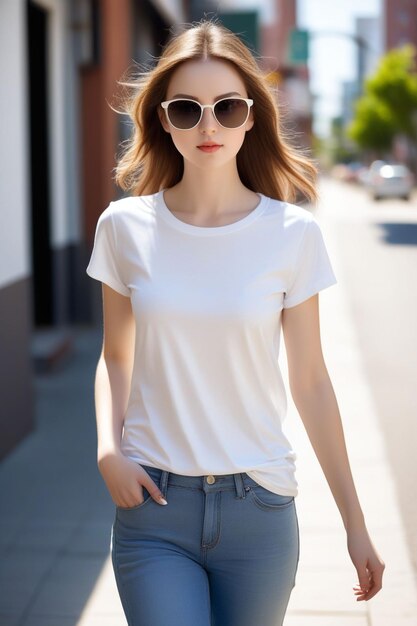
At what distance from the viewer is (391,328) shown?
1095 cm

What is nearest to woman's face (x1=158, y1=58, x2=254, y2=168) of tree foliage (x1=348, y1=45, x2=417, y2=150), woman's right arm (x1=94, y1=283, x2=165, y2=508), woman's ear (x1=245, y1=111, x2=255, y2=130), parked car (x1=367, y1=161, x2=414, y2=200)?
woman's ear (x1=245, y1=111, x2=255, y2=130)

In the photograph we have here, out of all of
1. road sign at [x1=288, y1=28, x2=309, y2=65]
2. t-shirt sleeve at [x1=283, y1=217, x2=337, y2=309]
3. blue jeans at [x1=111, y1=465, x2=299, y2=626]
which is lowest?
blue jeans at [x1=111, y1=465, x2=299, y2=626]

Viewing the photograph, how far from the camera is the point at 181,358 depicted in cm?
229

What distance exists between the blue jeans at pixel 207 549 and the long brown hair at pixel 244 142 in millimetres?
790

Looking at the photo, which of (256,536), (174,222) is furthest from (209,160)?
(256,536)

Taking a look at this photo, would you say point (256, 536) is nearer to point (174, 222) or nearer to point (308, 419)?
point (308, 419)

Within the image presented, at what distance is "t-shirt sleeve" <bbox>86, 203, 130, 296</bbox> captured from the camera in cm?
242

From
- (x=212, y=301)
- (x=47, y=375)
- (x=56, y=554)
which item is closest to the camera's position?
(x=212, y=301)

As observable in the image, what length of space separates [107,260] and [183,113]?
0.38 m

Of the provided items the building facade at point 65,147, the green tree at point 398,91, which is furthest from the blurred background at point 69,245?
the green tree at point 398,91

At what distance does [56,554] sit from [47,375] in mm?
4386

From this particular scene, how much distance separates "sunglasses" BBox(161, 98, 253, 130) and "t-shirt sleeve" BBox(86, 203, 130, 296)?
0.86 feet

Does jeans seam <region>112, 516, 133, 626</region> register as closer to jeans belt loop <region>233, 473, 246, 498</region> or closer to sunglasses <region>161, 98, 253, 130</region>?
jeans belt loop <region>233, 473, 246, 498</region>

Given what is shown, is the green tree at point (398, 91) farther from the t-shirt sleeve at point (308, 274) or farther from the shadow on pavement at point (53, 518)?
the t-shirt sleeve at point (308, 274)
